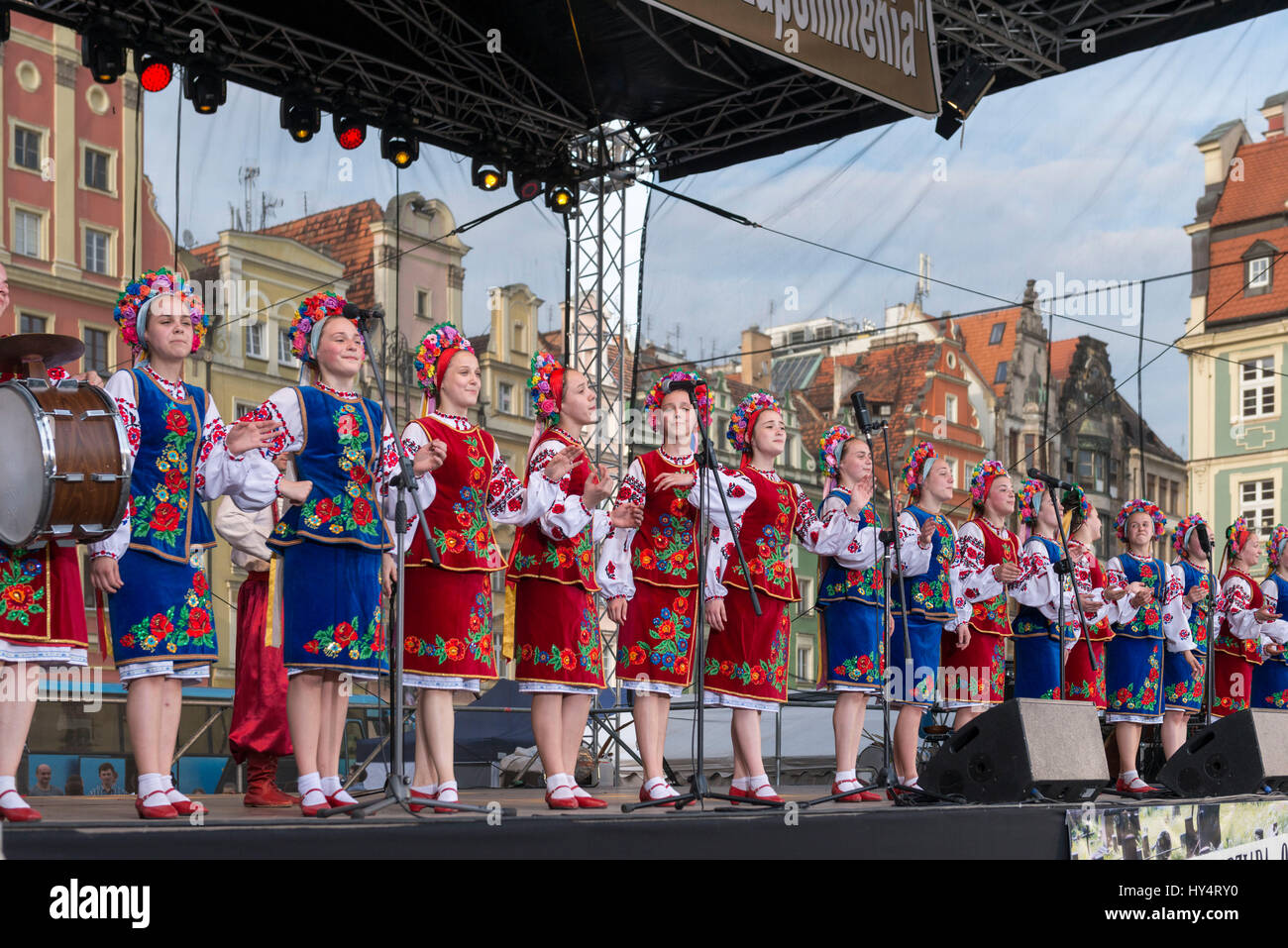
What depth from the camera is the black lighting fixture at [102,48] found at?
8016 millimetres

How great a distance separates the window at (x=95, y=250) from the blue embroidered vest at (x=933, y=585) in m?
9.47

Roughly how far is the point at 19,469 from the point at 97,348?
1126 centimetres

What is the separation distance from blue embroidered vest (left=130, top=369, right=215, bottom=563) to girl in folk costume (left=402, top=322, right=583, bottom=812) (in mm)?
754

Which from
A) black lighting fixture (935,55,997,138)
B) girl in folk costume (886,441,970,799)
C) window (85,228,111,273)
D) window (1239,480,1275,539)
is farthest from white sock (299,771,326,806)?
window (85,228,111,273)

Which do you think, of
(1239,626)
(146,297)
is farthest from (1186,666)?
(146,297)

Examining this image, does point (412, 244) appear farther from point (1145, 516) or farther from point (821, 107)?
point (1145, 516)

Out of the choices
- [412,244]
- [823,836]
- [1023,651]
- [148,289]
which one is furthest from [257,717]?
[412,244]

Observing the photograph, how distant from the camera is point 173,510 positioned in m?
4.18

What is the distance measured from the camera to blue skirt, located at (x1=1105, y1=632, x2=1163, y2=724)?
777cm

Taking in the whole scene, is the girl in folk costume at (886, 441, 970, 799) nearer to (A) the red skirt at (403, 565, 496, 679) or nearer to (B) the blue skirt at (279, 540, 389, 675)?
(A) the red skirt at (403, 565, 496, 679)

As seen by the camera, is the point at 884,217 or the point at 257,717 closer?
the point at 257,717

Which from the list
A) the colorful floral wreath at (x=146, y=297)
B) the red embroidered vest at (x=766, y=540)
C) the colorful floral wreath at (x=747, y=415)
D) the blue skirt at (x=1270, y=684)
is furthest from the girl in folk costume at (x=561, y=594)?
the blue skirt at (x=1270, y=684)

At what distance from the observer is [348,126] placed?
918 centimetres
